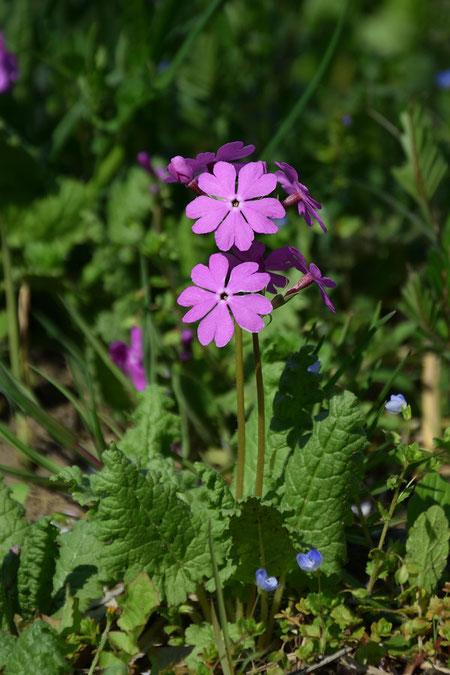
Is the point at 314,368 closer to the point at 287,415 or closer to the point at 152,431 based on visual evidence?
the point at 287,415

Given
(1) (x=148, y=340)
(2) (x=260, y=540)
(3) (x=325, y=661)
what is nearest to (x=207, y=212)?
(2) (x=260, y=540)

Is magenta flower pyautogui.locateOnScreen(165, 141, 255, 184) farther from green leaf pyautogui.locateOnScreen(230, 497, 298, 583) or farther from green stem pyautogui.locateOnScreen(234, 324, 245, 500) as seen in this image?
green leaf pyautogui.locateOnScreen(230, 497, 298, 583)

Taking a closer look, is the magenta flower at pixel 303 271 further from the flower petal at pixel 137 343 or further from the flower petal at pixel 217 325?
the flower petal at pixel 137 343

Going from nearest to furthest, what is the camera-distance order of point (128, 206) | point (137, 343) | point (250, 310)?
point (250, 310) → point (137, 343) → point (128, 206)

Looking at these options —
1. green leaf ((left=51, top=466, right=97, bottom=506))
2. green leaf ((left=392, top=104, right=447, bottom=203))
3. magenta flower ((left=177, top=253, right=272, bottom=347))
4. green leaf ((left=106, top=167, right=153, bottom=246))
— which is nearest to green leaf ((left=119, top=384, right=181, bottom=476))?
green leaf ((left=51, top=466, right=97, bottom=506))

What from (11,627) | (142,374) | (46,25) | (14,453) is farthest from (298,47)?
(11,627)
